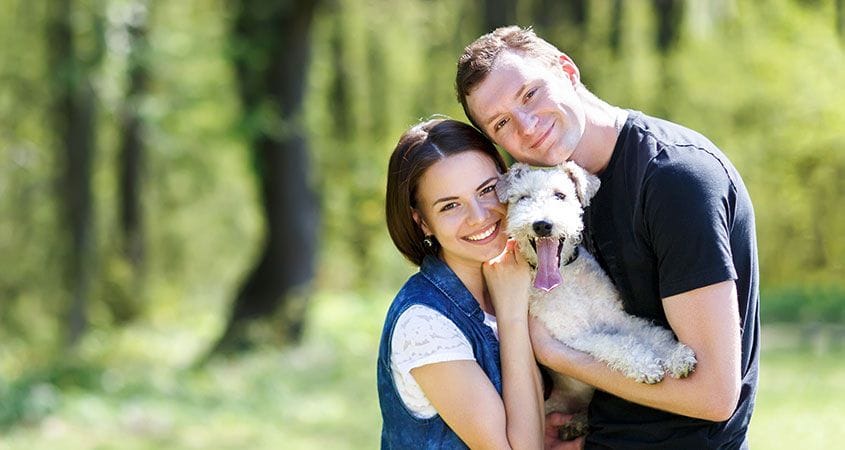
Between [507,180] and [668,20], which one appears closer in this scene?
[507,180]

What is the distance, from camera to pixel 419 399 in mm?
3186

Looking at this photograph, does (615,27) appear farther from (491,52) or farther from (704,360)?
(704,360)

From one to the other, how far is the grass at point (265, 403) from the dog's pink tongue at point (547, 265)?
565 cm

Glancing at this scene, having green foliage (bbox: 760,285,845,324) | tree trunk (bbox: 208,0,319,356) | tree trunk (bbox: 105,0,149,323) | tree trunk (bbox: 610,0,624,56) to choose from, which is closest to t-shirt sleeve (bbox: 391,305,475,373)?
tree trunk (bbox: 208,0,319,356)

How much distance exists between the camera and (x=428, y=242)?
3.42m

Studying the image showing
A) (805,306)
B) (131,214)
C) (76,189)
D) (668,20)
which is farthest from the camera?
(131,214)

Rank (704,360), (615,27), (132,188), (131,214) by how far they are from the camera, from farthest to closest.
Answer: (132,188) → (131,214) → (615,27) → (704,360)

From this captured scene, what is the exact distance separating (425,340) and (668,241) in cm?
74

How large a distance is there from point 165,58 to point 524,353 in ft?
41.0

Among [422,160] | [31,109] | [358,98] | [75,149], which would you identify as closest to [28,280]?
[31,109]

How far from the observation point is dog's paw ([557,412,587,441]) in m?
3.33

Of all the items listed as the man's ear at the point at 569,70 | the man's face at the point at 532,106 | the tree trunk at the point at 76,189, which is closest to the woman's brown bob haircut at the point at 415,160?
the man's face at the point at 532,106

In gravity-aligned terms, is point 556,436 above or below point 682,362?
below

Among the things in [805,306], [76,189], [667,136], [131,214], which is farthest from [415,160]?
[131,214]
